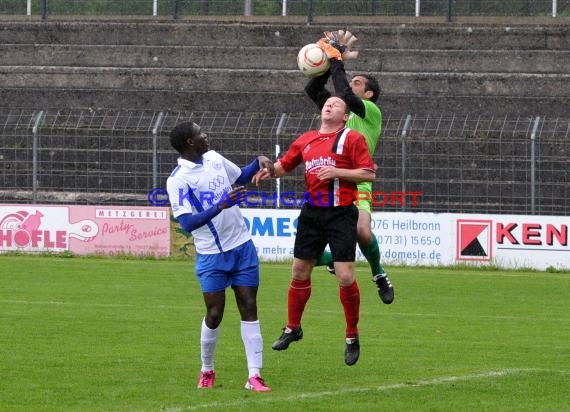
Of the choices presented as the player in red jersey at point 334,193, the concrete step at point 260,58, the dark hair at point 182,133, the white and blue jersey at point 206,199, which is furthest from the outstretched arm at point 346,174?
the concrete step at point 260,58

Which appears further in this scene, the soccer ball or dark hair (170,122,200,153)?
the soccer ball

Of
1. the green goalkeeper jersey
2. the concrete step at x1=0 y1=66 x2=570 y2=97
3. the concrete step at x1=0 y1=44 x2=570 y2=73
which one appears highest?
the concrete step at x1=0 y1=44 x2=570 y2=73

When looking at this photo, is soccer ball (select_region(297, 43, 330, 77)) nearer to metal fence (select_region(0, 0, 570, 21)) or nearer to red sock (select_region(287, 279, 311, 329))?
red sock (select_region(287, 279, 311, 329))

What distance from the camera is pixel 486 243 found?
22.8 meters

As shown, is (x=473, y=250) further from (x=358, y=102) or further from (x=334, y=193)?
(x=334, y=193)

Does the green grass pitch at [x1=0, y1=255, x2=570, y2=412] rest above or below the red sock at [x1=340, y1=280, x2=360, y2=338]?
below

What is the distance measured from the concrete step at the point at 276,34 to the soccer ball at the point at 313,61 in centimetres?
1875

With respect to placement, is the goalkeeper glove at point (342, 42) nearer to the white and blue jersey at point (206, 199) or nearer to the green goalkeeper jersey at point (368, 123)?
the green goalkeeper jersey at point (368, 123)

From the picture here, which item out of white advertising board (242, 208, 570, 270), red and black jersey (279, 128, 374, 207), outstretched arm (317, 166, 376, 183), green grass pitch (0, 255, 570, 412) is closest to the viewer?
green grass pitch (0, 255, 570, 412)

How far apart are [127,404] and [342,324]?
6.15m

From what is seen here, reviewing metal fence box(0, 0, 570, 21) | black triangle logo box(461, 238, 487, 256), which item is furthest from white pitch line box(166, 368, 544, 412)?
metal fence box(0, 0, 570, 21)

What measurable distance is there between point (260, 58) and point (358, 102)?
18.8m

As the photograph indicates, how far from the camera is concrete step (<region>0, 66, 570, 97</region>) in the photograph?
27719 millimetres

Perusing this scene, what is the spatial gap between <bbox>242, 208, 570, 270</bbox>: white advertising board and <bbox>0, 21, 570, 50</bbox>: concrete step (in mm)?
7913
